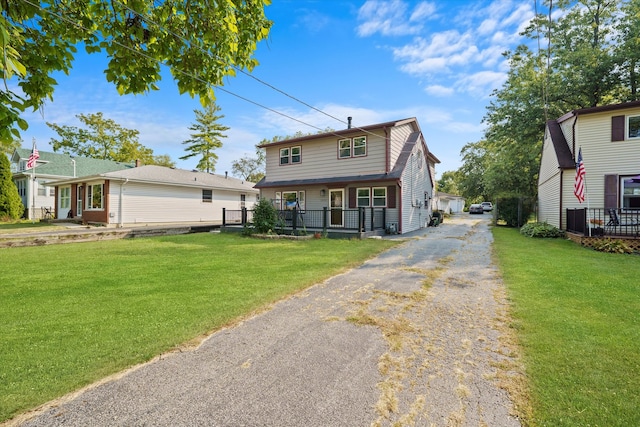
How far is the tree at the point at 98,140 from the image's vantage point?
3597 centimetres

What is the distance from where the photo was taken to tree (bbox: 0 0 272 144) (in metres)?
3.93

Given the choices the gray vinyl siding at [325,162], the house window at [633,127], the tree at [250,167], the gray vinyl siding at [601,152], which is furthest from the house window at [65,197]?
the house window at [633,127]

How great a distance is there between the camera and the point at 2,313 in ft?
13.3

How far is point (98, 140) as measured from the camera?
121 feet

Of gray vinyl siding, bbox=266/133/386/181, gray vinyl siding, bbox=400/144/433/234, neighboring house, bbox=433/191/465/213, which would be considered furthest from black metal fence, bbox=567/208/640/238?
neighboring house, bbox=433/191/465/213

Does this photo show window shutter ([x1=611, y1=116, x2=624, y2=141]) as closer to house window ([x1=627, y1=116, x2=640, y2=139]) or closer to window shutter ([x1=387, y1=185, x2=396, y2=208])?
house window ([x1=627, y1=116, x2=640, y2=139])

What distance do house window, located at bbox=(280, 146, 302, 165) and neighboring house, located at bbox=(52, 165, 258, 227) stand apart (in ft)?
25.9

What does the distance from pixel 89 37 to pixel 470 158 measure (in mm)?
53176

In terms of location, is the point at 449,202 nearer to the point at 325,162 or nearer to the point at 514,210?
the point at 514,210

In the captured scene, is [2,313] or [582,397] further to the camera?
[2,313]

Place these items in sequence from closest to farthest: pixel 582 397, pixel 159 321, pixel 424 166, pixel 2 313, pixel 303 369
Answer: pixel 582 397
pixel 303 369
pixel 159 321
pixel 2 313
pixel 424 166

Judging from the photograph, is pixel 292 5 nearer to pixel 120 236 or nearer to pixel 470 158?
pixel 120 236

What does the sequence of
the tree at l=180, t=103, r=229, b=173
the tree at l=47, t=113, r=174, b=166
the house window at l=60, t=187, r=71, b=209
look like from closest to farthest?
the house window at l=60, t=187, r=71, b=209 < the tree at l=47, t=113, r=174, b=166 < the tree at l=180, t=103, r=229, b=173

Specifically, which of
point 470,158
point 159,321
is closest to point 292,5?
point 159,321
